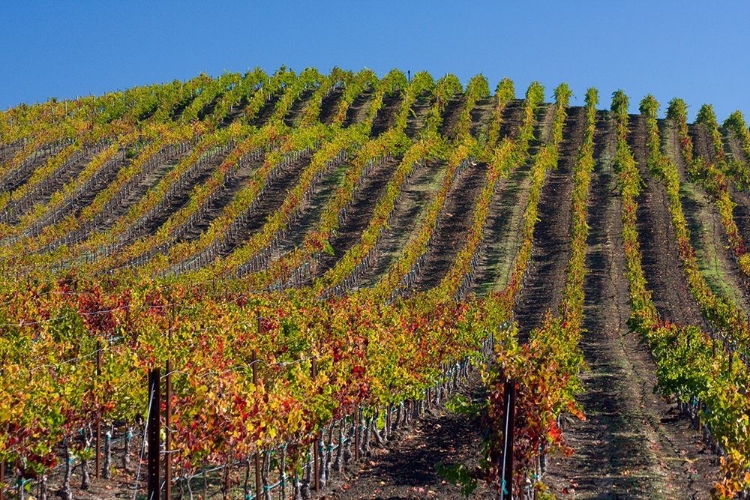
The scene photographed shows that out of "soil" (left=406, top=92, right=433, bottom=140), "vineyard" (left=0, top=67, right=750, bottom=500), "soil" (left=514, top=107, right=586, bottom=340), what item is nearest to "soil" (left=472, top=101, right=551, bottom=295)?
"vineyard" (left=0, top=67, right=750, bottom=500)

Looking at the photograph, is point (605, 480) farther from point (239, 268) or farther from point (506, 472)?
point (239, 268)

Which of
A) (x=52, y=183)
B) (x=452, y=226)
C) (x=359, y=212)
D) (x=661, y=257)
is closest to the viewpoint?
(x=661, y=257)

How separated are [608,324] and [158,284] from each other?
22.2m

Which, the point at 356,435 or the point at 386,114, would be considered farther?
the point at 386,114

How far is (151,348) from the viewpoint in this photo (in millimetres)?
23391

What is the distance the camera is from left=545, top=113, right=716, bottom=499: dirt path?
858 inches

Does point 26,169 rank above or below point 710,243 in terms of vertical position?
above

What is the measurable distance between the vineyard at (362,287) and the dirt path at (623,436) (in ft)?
0.46

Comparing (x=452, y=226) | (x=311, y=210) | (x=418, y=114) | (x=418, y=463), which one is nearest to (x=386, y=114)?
(x=418, y=114)

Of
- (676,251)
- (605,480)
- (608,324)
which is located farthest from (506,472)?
(676,251)

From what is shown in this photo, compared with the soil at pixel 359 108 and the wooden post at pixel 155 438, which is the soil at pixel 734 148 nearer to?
the soil at pixel 359 108

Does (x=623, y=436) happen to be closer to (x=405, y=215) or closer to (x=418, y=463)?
(x=418, y=463)

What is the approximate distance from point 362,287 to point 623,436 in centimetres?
3049

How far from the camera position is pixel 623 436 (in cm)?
2659
